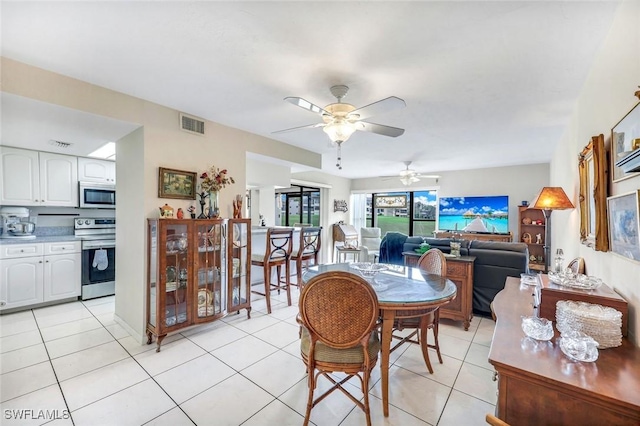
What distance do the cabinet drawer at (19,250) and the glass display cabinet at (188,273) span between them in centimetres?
212

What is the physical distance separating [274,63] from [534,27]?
1.66m

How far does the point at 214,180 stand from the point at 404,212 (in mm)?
5879

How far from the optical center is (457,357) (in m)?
2.52

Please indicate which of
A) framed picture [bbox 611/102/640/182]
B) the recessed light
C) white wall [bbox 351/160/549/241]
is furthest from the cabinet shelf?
the recessed light

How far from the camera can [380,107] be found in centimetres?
203

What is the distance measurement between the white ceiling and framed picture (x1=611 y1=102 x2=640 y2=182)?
26.3 inches

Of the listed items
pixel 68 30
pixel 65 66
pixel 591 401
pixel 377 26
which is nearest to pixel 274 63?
pixel 377 26

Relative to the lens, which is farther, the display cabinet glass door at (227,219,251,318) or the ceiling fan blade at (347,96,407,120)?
the display cabinet glass door at (227,219,251,318)

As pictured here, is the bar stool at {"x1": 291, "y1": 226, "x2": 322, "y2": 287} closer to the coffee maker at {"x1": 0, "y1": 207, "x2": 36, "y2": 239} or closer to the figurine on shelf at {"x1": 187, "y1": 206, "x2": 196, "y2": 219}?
the figurine on shelf at {"x1": 187, "y1": 206, "x2": 196, "y2": 219}

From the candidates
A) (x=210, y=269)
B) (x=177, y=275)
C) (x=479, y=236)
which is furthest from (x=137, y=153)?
(x=479, y=236)

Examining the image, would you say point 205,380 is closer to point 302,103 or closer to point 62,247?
point 302,103

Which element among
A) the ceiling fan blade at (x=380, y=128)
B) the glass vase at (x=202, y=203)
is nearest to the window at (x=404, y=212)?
the ceiling fan blade at (x=380, y=128)

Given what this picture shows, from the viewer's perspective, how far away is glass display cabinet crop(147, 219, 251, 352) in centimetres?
269

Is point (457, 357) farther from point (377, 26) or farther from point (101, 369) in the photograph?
point (101, 369)
